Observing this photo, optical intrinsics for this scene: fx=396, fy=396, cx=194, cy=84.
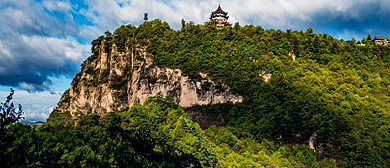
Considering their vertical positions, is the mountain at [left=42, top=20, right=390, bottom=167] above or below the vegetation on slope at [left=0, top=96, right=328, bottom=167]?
above

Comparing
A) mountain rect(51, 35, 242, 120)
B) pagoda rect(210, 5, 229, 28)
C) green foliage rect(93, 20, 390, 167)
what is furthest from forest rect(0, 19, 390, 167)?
pagoda rect(210, 5, 229, 28)

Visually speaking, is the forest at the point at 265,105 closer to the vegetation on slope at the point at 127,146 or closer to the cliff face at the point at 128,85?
the vegetation on slope at the point at 127,146

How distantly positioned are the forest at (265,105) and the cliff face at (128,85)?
1.55 metres

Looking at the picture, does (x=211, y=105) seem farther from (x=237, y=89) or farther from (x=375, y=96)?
(x=375, y=96)

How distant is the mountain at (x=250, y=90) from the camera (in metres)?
58.5

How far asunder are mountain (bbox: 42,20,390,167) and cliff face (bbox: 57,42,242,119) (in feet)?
0.63

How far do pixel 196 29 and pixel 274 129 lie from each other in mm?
27905

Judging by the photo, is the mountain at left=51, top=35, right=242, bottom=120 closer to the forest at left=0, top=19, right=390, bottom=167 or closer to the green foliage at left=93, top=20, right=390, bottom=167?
the forest at left=0, top=19, right=390, bottom=167

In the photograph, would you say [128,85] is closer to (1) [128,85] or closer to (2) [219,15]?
(1) [128,85]

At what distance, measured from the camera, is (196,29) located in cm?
8044

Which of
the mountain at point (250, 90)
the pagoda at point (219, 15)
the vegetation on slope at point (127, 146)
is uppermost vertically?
the pagoda at point (219, 15)

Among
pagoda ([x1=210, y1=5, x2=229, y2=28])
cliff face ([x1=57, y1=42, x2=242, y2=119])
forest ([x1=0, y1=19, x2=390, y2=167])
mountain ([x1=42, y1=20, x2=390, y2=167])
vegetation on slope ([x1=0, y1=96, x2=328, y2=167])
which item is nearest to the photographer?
vegetation on slope ([x1=0, y1=96, x2=328, y2=167])

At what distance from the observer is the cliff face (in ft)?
230

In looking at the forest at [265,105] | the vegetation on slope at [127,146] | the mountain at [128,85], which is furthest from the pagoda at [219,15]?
the vegetation on slope at [127,146]
